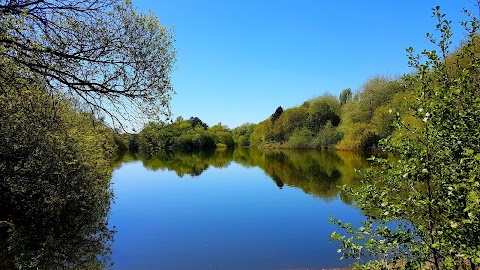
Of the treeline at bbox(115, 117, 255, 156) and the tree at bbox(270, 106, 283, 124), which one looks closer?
the tree at bbox(270, 106, 283, 124)

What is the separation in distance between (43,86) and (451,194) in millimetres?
7234

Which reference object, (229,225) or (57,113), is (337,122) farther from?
(57,113)

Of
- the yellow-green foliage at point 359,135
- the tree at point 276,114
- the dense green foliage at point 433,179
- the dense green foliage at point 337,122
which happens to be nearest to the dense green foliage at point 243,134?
the dense green foliage at point 337,122

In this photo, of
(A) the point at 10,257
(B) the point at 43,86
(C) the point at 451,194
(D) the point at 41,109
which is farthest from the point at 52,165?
(C) the point at 451,194

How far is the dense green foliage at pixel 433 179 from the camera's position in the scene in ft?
10.9

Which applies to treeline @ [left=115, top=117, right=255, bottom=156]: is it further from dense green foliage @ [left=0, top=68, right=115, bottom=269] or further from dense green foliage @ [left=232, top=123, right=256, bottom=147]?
dense green foliage @ [left=0, top=68, right=115, bottom=269]

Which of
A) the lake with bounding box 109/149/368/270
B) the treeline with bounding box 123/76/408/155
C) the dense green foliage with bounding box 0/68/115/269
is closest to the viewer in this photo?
the dense green foliage with bounding box 0/68/115/269

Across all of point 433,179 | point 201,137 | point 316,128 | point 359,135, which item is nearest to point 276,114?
point 316,128

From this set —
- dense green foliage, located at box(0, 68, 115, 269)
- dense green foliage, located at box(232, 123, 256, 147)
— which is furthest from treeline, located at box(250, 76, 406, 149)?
dense green foliage, located at box(0, 68, 115, 269)

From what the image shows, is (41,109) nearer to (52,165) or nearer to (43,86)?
(43,86)

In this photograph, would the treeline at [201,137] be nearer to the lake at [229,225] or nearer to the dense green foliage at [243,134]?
the dense green foliage at [243,134]

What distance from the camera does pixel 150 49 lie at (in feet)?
24.3

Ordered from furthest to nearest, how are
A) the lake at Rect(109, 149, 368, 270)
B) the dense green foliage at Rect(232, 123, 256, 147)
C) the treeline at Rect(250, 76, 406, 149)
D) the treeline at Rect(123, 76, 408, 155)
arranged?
the dense green foliage at Rect(232, 123, 256, 147) → the treeline at Rect(250, 76, 406, 149) → the treeline at Rect(123, 76, 408, 155) → the lake at Rect(109, 149, 368, 270)

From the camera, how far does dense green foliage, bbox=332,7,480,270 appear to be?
3312 mm
